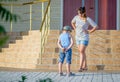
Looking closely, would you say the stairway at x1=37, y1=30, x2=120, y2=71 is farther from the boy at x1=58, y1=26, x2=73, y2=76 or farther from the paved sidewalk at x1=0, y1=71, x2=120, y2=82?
the paved sidewalk at x1=0, y1=71, x2=120, y2=82

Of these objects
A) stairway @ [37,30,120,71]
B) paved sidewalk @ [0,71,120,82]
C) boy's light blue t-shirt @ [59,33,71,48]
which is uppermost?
boy's light blue t-shirt @ [59,33,71,48]

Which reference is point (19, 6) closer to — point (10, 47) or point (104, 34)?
point (10, 47)

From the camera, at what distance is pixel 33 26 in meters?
16.5

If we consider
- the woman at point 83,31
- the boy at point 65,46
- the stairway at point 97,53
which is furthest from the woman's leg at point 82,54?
the stairway at point 97,53

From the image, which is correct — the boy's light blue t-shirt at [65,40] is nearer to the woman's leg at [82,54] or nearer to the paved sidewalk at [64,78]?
the woman's leg at [82,54]

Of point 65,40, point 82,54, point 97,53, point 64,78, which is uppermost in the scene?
point 65,40

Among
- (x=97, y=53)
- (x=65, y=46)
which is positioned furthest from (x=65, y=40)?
(x=97, y=53)

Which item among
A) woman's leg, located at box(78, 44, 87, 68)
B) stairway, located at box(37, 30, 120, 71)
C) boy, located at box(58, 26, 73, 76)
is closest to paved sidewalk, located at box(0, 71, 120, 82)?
boy, located at box(58, 26, 73, 76)

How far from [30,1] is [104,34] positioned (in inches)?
174

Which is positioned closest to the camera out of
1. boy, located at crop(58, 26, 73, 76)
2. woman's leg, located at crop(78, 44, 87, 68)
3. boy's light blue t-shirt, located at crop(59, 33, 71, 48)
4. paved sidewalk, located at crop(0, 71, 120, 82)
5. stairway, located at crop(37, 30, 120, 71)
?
paved sidewalk, located at crop(0, 71, 120, 82)

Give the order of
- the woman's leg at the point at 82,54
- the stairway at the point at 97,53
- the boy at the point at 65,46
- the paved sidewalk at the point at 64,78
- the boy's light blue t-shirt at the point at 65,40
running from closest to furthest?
1. the paved sidewalk at the point at 64,78
2. the boy at the point at 65,46
3. the boy's light blue t-shirt at the point at 65,40
4. the woman's leg at the point at 82,54
5. the stairway at the point at 97,53

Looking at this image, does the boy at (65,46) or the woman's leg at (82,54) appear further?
the woman's leg at (82,54)

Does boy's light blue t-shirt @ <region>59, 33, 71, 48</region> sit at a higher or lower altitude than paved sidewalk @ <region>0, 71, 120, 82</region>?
higher

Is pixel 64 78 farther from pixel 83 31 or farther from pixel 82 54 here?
pixel 83 31
